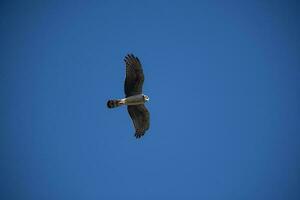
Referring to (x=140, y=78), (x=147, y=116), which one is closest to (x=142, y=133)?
(x=147, y=116)

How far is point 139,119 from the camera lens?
32062mm

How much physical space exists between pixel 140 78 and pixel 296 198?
4919 cm

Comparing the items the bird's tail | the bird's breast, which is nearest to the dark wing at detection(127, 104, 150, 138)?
the bird's breast

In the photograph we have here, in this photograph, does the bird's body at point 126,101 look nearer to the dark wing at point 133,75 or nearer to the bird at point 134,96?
the bird at point 134,96

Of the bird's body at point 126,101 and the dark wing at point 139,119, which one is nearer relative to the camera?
the bird's body at point 126,101

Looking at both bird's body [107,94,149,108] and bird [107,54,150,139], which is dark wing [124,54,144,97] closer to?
bird [107,54,150,139]

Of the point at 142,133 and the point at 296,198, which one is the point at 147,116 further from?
the point at 296,198

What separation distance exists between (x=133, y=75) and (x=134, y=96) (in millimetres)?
1210

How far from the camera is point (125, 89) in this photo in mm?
31422

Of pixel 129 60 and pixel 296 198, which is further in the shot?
pixel 296 198

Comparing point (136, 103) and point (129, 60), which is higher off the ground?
point (129, 60)

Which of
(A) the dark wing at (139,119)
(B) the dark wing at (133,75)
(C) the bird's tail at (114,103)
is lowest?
(A) the dark wing at (139,119)

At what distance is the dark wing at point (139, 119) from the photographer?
31.9 meters

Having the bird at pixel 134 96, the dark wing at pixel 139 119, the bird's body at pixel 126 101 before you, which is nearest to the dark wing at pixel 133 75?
the bird at pixel 134 96
